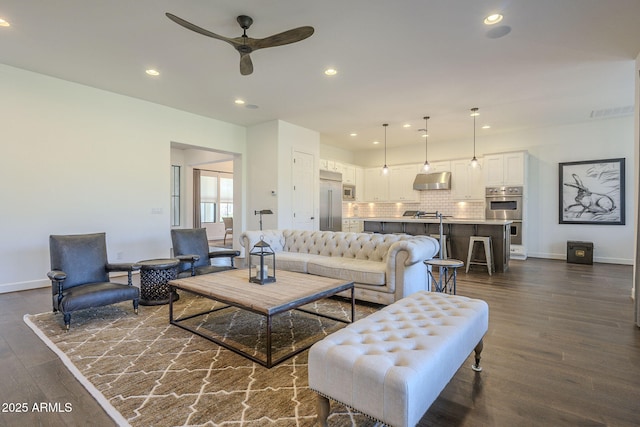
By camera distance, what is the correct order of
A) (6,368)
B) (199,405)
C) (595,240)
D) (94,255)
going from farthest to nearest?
(595,240) < (94,255) < (6,368) < (199,405)

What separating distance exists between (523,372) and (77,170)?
610 cm

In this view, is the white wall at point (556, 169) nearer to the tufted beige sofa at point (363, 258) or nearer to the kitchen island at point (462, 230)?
the kitchen island at point (462, 230)

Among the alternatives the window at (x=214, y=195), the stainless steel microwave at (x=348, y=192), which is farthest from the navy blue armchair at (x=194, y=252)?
the window at (x=214, y=195)

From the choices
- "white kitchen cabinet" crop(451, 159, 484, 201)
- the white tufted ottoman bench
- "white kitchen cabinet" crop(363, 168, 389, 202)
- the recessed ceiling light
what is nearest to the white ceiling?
the recessed ceiling light

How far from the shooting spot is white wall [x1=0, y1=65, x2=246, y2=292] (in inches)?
170

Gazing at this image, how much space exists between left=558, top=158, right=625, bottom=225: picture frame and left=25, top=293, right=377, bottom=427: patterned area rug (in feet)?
20.9

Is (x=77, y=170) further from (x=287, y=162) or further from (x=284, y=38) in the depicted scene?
(x=284, y=38)

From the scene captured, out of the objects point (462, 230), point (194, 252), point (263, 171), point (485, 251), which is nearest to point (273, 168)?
point (263, 171)

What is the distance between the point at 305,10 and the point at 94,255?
139 inches

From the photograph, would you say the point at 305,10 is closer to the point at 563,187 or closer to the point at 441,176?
the point at 441,176

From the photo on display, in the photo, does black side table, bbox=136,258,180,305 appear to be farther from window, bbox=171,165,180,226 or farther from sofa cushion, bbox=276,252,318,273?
window, bbox=171,165,180,226

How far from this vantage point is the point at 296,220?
23.4ft

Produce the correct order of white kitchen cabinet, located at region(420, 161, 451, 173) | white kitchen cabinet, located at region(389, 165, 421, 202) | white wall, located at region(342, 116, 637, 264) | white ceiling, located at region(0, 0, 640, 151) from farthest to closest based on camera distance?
white kitchen cabinet, located at region(389, 165, 421, 202) < white kitchen cabinet, located at region(420, 161, 451, 173) < white wall, located at region(342, 116, 637, 264) < white ceiling, located at region(0, 0, 640, 151)

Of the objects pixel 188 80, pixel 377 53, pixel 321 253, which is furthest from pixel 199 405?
pixel 188 80
